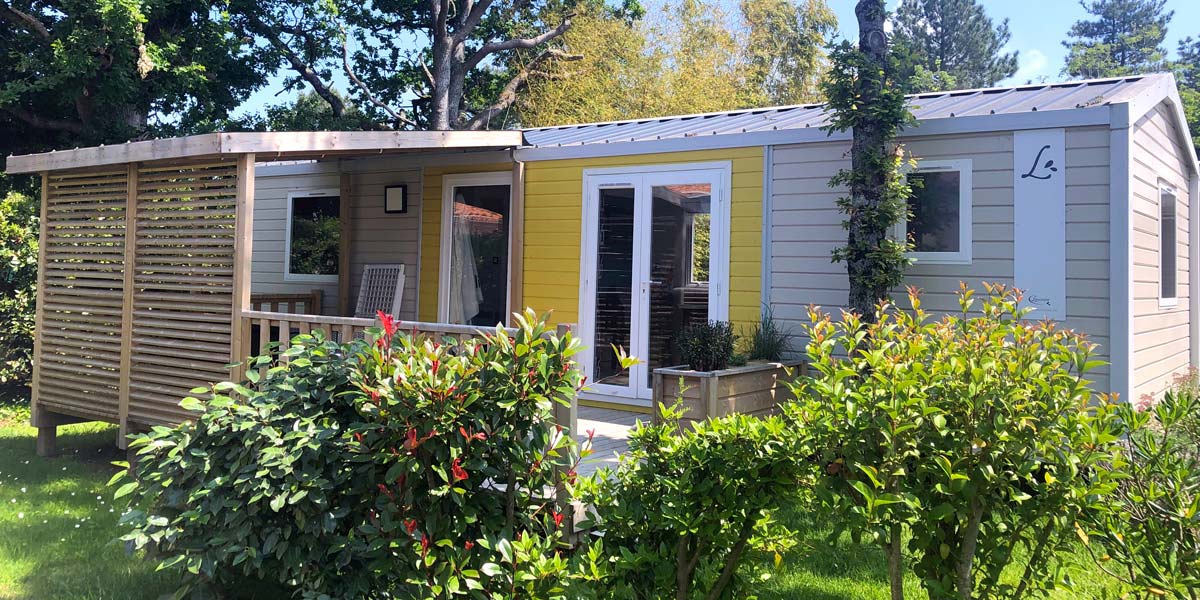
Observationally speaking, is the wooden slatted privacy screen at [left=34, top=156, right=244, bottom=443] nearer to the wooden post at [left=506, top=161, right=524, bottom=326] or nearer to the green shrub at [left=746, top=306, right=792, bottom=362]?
the wooden post at [left=506, top=161, right=524, bottom=326]

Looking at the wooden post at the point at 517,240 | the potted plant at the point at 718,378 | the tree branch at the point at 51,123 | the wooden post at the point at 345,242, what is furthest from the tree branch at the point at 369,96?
the potted plant at the point at 718,378

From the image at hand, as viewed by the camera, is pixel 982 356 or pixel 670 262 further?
pixel 670 262

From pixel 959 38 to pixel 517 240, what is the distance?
29.4 meters

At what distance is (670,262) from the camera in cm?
679

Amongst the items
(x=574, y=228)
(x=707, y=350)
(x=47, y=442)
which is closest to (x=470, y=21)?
(x=574, y=228)

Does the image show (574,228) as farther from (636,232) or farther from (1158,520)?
(1158,520)

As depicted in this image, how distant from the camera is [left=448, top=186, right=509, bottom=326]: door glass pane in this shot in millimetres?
7793

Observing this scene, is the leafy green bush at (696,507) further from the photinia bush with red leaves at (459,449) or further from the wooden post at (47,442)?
the wooden post at (47,442)

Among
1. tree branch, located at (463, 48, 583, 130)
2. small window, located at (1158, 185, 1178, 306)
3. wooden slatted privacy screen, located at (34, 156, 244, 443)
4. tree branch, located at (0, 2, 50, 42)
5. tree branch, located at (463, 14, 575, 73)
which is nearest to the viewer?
wooden slatted privacy screen, located at (34, 156, 244, 443)

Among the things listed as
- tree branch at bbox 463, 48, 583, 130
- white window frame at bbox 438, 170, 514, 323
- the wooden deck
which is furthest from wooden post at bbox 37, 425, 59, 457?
tree branch at bbox 463, 48, 583, 130

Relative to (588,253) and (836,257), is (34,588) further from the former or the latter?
(836,257)

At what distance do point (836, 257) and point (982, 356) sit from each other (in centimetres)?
363

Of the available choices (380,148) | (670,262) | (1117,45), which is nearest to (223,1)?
(380,148)

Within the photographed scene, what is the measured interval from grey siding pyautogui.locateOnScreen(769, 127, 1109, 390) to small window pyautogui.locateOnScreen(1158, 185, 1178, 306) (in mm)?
2109
